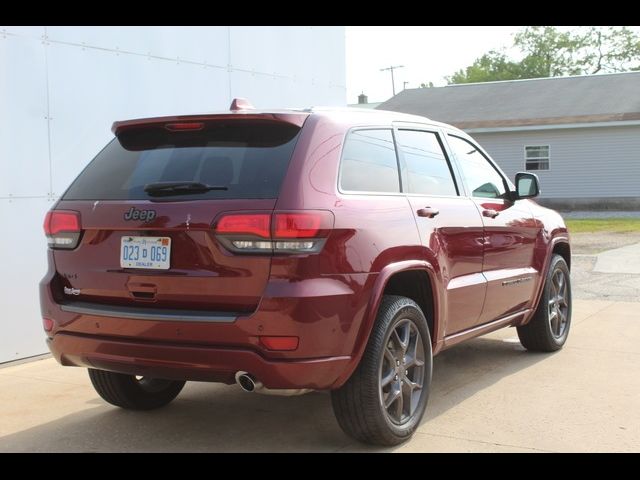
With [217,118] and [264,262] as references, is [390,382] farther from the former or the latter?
[217,118]

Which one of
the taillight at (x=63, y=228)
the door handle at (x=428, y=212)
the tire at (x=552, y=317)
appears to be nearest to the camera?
the taillight at (x=63, y=228)

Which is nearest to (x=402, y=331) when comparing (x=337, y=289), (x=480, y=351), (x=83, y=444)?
(x=337, y=289)

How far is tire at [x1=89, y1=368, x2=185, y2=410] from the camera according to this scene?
193 inches

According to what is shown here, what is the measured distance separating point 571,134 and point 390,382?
81.3 ft

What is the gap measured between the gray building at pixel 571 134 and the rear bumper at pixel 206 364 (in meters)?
24.6

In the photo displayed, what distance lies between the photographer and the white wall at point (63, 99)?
6.23 m

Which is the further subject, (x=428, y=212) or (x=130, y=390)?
(x=130, y=390)

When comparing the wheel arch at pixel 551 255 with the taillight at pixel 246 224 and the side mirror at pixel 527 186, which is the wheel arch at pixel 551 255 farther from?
the taillight at pixel 246 224

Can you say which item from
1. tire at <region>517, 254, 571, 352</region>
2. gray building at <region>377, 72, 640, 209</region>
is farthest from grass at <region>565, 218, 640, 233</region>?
tire at <region>517, 254, 571, 352</region>

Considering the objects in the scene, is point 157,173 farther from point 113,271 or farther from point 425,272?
point 425,272

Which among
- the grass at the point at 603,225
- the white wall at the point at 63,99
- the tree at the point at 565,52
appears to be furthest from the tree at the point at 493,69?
the white wall at the point at 63,99

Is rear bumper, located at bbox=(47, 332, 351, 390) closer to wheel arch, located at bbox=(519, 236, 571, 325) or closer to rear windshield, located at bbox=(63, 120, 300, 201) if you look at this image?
rear windshield, located at bbox=(63, 120, 300, 201)

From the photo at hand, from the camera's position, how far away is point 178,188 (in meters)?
3.89

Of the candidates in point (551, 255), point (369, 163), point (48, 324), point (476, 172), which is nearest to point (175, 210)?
point (48, 324)
